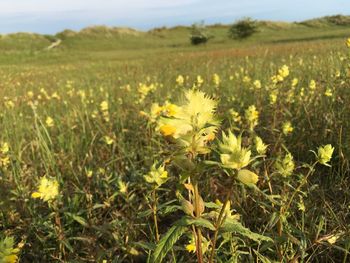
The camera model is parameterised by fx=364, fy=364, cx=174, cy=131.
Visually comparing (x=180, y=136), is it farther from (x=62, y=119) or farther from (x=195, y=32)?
(x=195, y=32)

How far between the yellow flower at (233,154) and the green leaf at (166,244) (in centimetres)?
20

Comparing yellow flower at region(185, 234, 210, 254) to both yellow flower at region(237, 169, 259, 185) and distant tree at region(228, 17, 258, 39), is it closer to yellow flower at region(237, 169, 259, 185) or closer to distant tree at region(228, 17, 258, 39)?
yellow flower at region(237, 169, 259, 185)

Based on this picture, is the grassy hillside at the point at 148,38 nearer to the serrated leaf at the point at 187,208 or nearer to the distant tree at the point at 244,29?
the distant tree at the point at 244,29

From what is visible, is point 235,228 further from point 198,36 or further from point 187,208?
point 198,36

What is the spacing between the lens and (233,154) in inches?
34.3

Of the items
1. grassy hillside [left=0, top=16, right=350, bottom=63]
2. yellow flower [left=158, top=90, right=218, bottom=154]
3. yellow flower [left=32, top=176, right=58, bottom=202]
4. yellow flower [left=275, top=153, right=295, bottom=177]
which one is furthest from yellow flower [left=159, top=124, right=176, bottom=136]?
grassy hillside [left=0, top=16, right=350, bottom=63]

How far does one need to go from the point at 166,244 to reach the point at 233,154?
0.87ft

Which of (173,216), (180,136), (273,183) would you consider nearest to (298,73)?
(273,183)

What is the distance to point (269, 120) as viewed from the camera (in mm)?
3418

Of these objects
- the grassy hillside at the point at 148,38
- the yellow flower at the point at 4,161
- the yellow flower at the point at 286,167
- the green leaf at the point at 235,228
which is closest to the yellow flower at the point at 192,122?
the green leaf at the point at 235,228

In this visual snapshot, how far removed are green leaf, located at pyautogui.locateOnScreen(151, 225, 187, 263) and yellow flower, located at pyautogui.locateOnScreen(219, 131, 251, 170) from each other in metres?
0.20

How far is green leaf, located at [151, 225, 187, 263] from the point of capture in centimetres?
84

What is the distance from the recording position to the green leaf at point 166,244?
2.75 ft

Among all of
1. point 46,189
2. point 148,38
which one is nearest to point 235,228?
point 46,189
